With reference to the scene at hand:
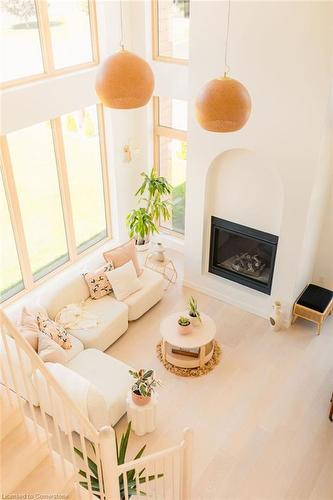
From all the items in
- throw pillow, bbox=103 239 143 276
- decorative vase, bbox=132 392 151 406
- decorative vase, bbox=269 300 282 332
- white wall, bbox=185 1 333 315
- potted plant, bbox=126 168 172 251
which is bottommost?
decorative vase, bbox=269 300 282 332

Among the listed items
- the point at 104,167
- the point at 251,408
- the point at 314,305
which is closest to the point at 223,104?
the point at 251,408

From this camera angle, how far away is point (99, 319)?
6.47 m

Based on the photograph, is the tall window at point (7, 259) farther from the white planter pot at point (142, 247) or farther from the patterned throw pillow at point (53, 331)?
the white planter pot at point (142, 247)

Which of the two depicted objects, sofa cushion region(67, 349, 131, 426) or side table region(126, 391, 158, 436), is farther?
sofa cushion region(67, 349, 131, 426)

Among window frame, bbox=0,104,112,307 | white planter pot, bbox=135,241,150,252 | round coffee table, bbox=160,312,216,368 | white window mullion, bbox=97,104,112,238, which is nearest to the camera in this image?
round coffee table, bbox=160,312,216,368

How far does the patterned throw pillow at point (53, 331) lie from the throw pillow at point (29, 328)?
8 cm

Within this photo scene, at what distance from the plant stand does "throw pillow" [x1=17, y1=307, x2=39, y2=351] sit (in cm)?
264

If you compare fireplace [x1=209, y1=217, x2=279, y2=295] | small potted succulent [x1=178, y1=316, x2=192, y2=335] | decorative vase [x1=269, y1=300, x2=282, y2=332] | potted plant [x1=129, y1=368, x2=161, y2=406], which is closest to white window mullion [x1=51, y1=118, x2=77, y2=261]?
fireplace [x1=209, y1=217, x2=279, y2=295]

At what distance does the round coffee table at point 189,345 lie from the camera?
19.9 ft

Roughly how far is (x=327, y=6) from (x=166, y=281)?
460 cm

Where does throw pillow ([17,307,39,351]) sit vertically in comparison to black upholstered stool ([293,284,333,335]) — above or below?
above

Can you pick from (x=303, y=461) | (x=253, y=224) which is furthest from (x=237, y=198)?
(x=303, y=461)

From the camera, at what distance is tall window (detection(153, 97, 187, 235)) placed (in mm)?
7668

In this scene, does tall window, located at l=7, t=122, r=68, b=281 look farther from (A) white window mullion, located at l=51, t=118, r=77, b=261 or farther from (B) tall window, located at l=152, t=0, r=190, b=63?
(B) tall window, located at l=152, t=0, r=190, b=63
